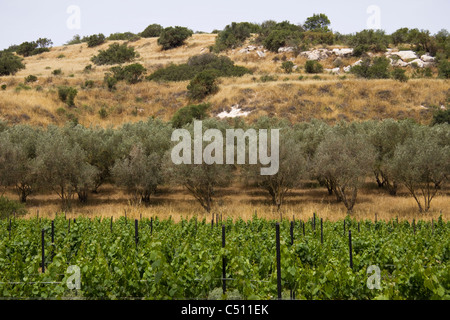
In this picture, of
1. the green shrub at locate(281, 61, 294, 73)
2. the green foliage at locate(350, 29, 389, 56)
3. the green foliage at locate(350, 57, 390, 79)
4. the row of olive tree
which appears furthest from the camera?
the green foliage at locate(350, 29, 389, 56)

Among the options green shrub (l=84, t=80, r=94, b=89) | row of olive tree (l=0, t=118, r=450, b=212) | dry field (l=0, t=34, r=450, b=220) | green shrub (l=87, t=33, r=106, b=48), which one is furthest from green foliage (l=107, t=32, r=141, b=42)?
row of olive tree (l=0, t=118, r=450, b=212)

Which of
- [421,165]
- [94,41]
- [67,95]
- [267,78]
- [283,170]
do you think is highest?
[94,41]

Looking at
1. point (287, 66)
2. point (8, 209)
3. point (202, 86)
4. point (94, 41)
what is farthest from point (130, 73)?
point (8, 209)

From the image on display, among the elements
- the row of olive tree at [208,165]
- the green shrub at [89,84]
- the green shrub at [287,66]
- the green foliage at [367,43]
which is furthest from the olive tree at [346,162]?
the green foliage at [367,43]

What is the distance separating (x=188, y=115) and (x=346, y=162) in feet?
84.2

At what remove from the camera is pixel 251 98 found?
2108 inches

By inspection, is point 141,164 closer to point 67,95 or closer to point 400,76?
point 67,95

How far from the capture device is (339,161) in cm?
2650

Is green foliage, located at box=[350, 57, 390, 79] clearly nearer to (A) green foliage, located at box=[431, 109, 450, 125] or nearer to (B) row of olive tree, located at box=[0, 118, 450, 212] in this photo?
(A) green foliage, located at box=[431, 109, 450, 125]

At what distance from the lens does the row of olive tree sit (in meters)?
26.0

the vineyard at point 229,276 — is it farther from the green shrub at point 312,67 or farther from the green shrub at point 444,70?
the green shrub at point 312,67

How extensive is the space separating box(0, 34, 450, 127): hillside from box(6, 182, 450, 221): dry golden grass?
1763 cm

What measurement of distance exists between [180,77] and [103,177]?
3663 centimetres

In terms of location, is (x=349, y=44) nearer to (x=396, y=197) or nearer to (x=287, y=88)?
(x=287, y=88)
